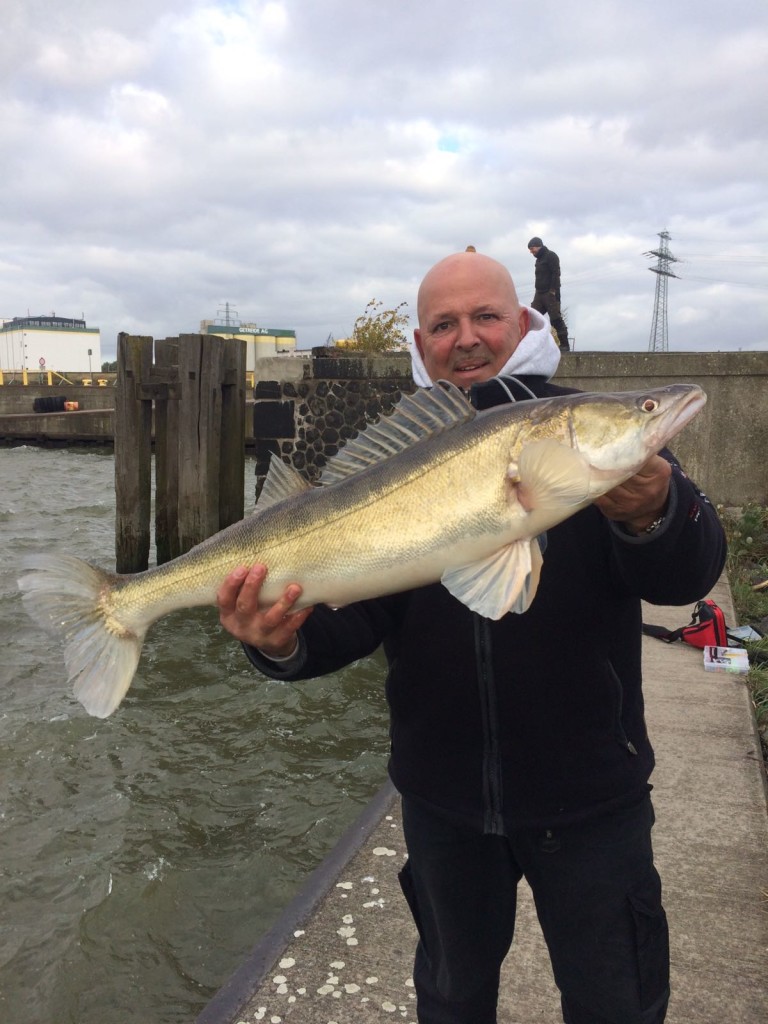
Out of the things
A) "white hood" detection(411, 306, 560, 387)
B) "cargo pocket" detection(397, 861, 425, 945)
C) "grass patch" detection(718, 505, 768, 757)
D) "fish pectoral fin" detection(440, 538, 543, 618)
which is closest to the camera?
"fish pectoral fin" detection(440, 538, 543, 618)

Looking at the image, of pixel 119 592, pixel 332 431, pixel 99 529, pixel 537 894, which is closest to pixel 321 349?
pixel 332 431

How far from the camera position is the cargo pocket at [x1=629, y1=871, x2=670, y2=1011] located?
1.92 metres

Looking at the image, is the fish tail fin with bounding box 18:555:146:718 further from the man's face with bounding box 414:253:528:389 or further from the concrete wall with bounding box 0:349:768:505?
the concrete wall with bounding box 0:349:768:505

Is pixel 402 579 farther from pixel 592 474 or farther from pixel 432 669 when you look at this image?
pixel 592 474

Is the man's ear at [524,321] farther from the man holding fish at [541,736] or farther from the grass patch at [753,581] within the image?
the grass patch at [753,581]

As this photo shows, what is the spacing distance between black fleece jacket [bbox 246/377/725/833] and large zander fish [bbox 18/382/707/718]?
0.18m

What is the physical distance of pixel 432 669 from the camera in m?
2.12

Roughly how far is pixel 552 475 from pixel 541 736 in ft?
2.24

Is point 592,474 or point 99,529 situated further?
point 99,529

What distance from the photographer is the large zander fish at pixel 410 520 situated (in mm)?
1881

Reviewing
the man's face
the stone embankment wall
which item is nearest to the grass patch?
the stone embankment wall

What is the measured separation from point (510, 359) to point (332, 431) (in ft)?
28.9

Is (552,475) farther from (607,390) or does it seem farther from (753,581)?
(607,390)

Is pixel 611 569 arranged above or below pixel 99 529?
above
